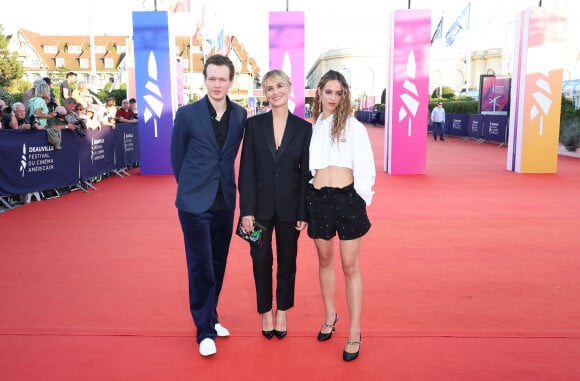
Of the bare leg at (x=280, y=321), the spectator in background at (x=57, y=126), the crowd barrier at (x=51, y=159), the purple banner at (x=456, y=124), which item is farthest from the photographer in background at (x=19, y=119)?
the purple banner at (x=456, y=124)

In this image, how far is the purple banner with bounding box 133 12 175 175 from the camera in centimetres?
1291

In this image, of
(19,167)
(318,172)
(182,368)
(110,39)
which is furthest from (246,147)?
(110,39)

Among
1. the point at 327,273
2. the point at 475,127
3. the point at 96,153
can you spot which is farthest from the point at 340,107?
the point at 475,127

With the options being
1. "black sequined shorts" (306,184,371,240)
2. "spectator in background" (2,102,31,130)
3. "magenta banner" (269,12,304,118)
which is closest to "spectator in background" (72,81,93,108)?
"spectator in background" (2,102,31,130)

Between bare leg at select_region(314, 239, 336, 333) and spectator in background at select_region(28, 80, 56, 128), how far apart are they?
770cm

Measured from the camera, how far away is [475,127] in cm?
2439

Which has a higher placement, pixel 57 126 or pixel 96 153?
pixel 57 126

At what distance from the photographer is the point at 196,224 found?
3.32 metres

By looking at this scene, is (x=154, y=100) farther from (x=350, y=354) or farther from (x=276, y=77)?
(x=350, y=354)

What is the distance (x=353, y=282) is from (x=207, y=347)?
998 millimetres

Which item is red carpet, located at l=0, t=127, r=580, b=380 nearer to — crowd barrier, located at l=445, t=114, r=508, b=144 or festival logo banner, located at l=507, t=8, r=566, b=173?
festival logo banner, located at l=507, t=8, r=566, b=173

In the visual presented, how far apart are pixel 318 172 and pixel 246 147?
488 mm

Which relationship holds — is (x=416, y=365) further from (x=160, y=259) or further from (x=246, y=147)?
(x=160, y=259)

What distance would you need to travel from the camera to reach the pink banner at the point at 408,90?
12.6 m
